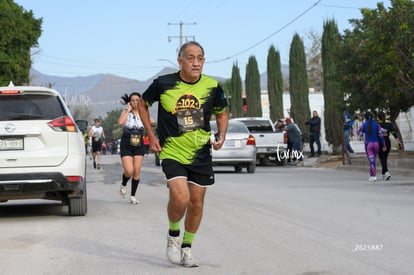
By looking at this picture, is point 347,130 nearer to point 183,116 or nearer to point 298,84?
point 298,84

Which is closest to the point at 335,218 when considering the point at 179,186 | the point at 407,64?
the point at 179,186

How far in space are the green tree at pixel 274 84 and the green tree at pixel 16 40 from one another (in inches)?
570

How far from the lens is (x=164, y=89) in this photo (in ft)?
25.3

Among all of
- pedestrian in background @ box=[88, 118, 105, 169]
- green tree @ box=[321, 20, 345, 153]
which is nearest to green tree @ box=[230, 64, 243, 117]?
green tree @ box=[321, 20, 345, 153]

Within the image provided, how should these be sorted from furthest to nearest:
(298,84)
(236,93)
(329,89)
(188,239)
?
(236,93) < (298,84) < (329,89) < (188,239)

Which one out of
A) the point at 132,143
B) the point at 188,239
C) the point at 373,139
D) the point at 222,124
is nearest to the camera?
the point at 188,239

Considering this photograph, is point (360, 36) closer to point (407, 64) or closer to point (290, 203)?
point (407, 64)

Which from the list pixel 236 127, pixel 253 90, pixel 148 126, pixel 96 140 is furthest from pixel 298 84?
pixel 148 126

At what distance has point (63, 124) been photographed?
1158 cm

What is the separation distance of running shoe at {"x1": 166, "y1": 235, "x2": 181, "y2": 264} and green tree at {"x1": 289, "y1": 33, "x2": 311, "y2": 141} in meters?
37.3

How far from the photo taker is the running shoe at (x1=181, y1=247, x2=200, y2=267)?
7.73 m

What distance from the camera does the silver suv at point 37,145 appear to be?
11.3 meters

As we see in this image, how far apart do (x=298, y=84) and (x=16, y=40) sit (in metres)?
17.0

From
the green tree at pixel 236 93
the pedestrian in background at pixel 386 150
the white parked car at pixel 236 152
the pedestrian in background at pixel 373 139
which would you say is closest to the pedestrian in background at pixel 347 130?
the white parked car at pixel 236 152
